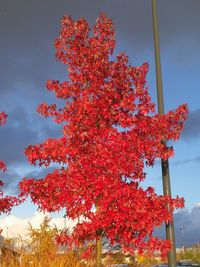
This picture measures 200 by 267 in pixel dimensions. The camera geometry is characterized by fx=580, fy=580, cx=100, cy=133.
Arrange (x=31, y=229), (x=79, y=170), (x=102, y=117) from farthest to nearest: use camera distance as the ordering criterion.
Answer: (x=31, y=229)
(x=102, y=117)
(x=79, y=170)

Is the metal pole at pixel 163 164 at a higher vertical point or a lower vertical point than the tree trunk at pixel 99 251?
higher

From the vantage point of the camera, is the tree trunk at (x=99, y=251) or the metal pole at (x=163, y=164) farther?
the tree trunk at (x=99, y=251)

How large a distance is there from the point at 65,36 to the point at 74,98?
2245 millimetres

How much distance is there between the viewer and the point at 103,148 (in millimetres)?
16344

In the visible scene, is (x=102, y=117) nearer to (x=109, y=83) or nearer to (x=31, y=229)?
(x=109, y=83)

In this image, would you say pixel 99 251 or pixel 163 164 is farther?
pixel 163 164

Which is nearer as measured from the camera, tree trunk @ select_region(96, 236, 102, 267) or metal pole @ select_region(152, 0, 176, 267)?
metal pole @ select_region(152, 0, 176, 267)

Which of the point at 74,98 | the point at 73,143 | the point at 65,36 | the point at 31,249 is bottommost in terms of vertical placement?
the point at 31,249

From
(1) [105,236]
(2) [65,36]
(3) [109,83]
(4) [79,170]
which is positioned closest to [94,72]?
(3) [109,83]

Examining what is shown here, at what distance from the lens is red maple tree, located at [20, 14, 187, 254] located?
53.1 ft

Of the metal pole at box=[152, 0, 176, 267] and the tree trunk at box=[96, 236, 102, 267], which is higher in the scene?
the metal pole at box=[152, 0, 176, 267]

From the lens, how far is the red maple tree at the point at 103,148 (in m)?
16.2

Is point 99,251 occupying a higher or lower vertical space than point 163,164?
lower

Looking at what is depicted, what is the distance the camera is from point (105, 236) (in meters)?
17.5
